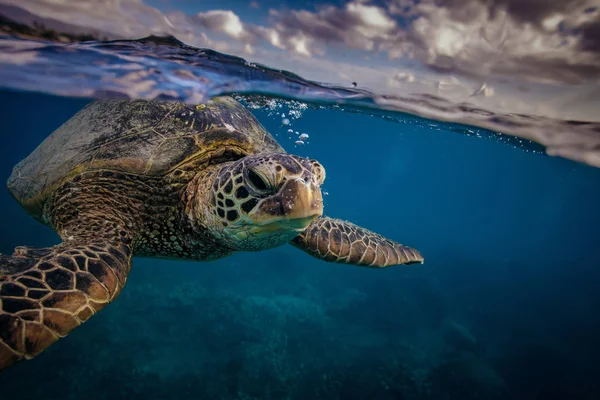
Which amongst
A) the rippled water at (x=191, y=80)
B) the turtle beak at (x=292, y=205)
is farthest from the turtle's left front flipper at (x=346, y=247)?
the rippled water at (x=191, y=80)

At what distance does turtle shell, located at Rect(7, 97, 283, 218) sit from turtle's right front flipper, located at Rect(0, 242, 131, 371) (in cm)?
125

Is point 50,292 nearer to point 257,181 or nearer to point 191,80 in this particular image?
point 257,181

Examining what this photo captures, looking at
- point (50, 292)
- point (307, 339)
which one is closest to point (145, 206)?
point (50, 292)

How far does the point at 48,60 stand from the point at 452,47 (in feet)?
24.8

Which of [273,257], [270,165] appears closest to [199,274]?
[273,257]

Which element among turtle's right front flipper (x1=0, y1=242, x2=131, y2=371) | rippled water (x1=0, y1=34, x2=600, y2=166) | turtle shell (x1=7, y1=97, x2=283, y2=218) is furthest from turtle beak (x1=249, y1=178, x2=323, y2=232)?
rippled water (x1=0, y1=34, x2=600, y2=166)

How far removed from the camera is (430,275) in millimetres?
19328

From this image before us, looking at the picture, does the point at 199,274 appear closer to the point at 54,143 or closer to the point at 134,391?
the point at 134,391

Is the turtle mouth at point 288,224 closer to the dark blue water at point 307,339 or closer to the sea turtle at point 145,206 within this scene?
the sea turtle at point 145,206

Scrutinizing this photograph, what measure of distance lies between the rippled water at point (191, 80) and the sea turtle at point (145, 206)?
4.55ft

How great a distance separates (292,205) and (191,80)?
547 cm

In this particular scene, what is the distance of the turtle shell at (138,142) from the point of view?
369 centimetres

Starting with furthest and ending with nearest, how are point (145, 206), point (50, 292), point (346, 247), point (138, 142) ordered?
point (346, 247), point (138, 142), point (145, 206), point (50, 292)

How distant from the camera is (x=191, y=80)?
22.2 ft
